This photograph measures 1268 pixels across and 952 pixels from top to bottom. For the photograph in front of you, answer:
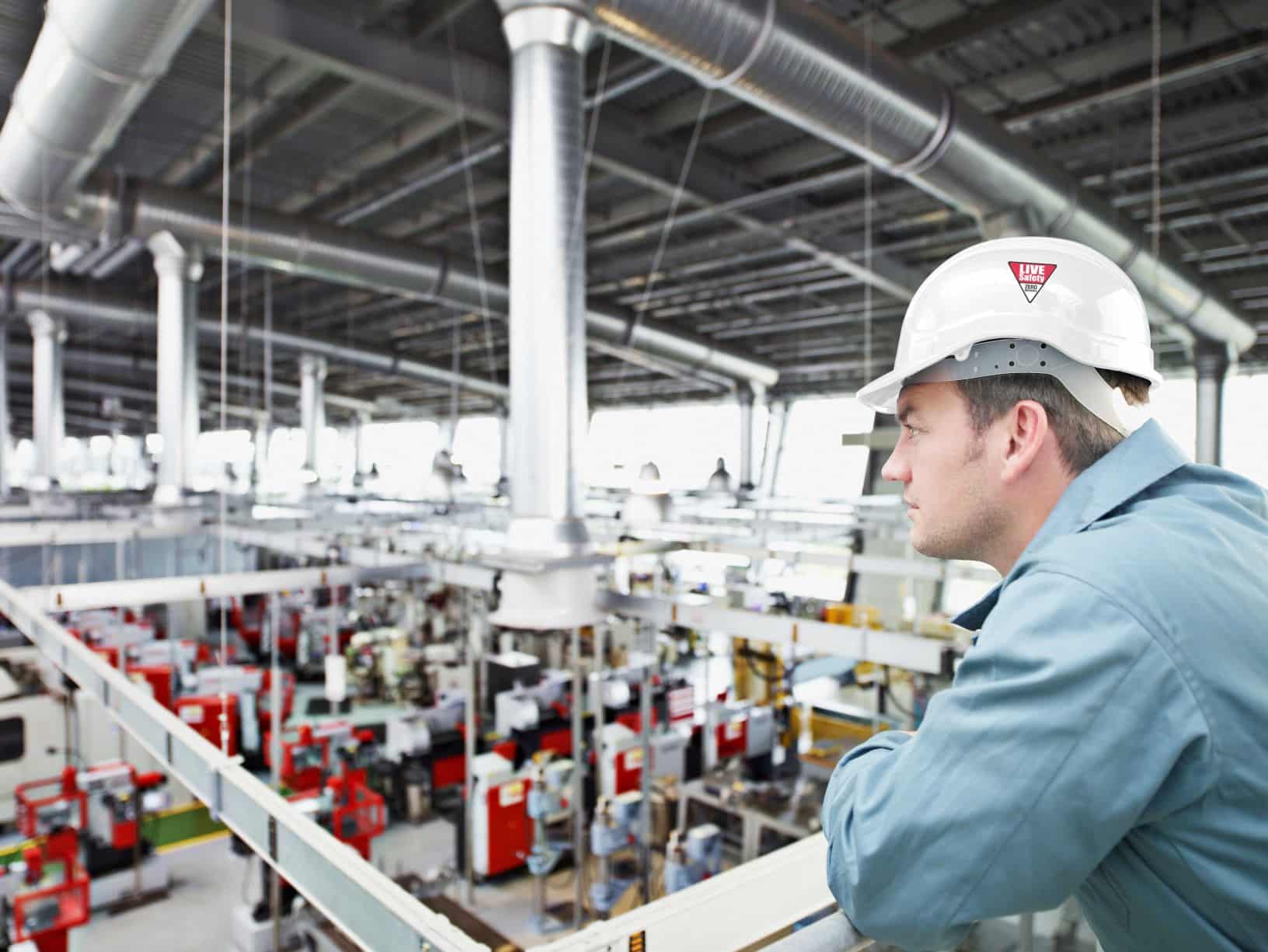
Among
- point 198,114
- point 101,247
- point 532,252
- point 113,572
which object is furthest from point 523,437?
point 113,572

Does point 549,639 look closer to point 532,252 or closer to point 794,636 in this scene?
point 794,636

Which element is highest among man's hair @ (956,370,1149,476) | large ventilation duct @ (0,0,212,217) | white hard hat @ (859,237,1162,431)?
large ventilation duct @ (0,0,212,217)

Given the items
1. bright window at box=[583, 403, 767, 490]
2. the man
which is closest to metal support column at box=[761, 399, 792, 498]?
bright window at box=[583, 403, 767, 490]

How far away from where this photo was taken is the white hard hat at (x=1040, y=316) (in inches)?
37.6

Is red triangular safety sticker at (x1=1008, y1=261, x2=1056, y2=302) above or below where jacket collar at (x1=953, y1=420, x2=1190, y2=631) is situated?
above

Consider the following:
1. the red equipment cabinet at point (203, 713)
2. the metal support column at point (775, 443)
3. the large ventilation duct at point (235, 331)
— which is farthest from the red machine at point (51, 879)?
the metal support column at point (775, 443)

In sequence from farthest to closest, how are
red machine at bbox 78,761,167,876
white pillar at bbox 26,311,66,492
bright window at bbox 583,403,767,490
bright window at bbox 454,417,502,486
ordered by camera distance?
bright window at bbox 454,417,502,486, bright window at bbox 583,403,767,490, white pillar at bbox 26,311,66,492, red machine at bbox 78,761,167,876

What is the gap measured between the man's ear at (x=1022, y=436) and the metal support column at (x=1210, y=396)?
33.5ft

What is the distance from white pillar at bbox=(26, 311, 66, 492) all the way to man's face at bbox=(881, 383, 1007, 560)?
14.6 metres

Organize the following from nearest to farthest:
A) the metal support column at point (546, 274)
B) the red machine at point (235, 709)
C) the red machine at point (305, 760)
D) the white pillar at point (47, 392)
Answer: the metal support column at point (546, 274) < the red machine at point (305, 760) < the red machine at point (235, 709) < the white pillar at point (47, 392)

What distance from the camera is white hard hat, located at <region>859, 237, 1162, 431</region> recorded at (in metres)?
0.95

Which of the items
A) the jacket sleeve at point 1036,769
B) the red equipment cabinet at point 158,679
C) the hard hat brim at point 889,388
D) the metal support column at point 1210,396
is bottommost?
the red equipment cabinet at point 158,679

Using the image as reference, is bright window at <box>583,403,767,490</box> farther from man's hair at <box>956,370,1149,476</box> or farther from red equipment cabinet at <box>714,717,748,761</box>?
man's hair at <box>956,370,1149,476</box>

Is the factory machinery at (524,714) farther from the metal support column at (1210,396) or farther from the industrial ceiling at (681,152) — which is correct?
the metal support column at (1210,396)
